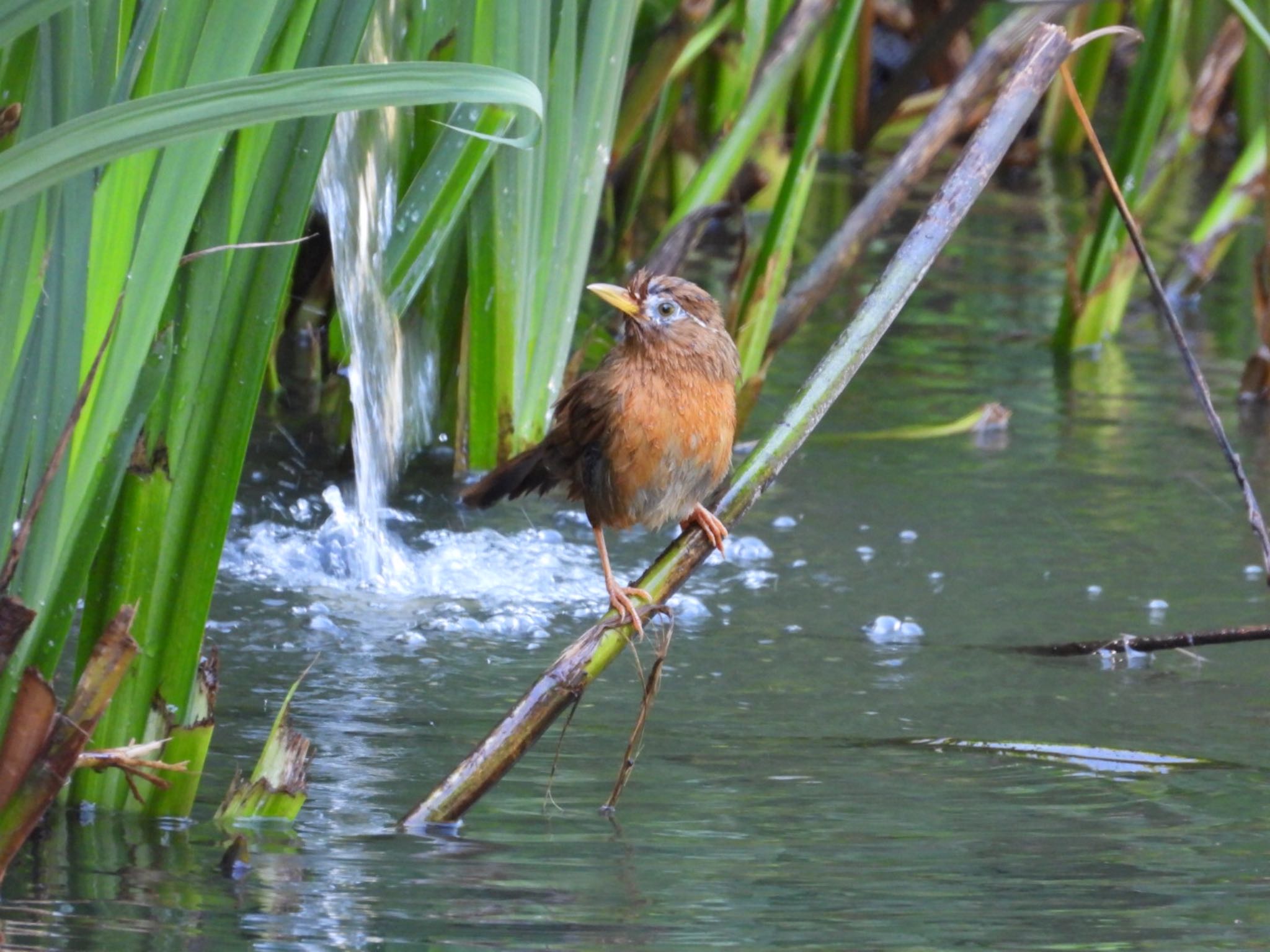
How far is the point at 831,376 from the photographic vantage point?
Answer: 212cm

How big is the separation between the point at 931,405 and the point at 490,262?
1.84m

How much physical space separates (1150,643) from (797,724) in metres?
0.55

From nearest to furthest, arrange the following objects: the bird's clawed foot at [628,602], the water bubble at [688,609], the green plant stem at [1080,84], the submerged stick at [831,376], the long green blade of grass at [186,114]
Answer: the long green blade of grass at [186,114], the submerged stick at [831,376], the bird's clawed foot at [628,602], the water bubble at [688,609], the green plant stem at [1080,84]

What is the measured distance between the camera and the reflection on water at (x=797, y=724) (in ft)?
6.24

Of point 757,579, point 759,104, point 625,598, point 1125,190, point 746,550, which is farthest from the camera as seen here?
point 1125,190

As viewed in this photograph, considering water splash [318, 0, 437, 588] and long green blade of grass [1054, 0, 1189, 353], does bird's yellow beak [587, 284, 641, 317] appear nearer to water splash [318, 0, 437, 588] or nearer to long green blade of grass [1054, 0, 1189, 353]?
water splash [318, 0, 437, 588]

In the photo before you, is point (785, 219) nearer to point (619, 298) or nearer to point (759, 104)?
point (759, 104)

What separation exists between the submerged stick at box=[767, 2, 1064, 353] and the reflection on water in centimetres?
40

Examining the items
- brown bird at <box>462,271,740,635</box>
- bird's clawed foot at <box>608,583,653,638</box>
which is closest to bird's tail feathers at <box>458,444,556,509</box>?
brown bird at <box>462,271,740,635</box>

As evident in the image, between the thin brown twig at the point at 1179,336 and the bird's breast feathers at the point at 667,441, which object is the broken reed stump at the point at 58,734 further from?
the thin brown twig at the point at 1179,336

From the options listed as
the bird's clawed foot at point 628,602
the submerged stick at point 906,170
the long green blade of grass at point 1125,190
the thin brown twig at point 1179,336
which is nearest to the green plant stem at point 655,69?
the submerged stick at point 906,170

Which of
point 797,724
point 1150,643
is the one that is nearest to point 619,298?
point 797,724

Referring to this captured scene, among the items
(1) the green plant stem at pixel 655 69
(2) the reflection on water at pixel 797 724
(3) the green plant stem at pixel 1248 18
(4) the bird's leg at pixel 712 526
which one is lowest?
(2) the reflection on water at pixel 797 724

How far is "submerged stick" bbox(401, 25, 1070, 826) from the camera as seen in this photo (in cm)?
190
